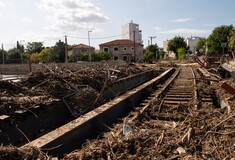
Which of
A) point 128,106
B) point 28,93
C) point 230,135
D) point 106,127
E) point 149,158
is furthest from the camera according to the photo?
point 128,106

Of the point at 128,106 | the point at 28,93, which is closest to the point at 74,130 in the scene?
the point at 28,93

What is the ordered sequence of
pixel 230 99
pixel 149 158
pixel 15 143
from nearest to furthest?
pixel 149 158 < pixel 15 143 < pixel 230 99

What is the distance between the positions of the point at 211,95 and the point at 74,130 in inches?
270

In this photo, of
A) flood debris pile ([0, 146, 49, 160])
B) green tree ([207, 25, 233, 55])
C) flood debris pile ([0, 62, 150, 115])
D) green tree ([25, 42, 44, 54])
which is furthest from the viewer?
green tree ([25, 42, 44, 54])

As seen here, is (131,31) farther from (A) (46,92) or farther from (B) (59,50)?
(A) (46,92)

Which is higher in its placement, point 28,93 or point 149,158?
point 28,93

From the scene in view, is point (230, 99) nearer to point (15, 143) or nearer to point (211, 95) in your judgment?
point (211, 95)

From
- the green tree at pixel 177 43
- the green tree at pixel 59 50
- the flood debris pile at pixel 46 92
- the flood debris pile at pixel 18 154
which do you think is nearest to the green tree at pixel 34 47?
the green tree at pixel 59 50

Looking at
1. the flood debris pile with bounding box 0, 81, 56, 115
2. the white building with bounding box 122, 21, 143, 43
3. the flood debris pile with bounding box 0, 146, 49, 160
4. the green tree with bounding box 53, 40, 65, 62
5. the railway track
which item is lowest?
the railway track

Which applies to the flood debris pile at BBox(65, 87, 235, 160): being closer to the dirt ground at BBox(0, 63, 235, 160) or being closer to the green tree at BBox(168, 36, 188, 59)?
the dirt ground at BBox(0, 63, 235, 160)

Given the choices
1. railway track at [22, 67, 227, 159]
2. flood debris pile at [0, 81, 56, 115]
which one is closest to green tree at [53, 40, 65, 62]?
railway track at [22, 67, 227, 159]

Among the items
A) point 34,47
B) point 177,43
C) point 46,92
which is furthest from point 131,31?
point 46,92

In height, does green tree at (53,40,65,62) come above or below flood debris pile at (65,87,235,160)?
above

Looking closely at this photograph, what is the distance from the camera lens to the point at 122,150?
4.24 m
